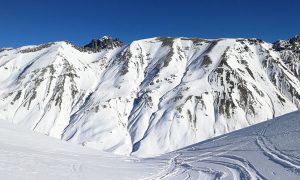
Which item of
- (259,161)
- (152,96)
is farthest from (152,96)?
(259,161)

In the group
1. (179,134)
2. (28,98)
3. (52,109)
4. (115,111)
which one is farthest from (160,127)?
(28,98)

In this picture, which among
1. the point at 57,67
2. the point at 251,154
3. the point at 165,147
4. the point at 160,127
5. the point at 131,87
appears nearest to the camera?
the point at 251,154

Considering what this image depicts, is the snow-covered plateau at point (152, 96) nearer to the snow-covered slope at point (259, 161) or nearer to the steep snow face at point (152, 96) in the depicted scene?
the steep snow face at point (152, 96)

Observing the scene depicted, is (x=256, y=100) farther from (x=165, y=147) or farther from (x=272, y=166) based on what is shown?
(x=272, y=166)

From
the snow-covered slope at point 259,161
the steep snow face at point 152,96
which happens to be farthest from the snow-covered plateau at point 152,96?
the snow-covered slope at point 259,161

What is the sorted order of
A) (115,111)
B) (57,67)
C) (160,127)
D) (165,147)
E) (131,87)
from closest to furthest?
1. (165,147)
2. (160,127)
3. (115,111)
4. (131,87)
5. (57,67)

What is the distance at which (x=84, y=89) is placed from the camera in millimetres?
182875

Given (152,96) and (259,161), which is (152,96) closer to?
(152,96)

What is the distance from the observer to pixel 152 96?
545 ft

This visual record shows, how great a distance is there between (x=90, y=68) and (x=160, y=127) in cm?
6534

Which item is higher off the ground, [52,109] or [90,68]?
[90,68]

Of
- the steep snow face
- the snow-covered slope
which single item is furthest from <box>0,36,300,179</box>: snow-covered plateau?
the snow-covered slope

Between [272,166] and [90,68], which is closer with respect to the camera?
[272,166]

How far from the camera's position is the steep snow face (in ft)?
486
